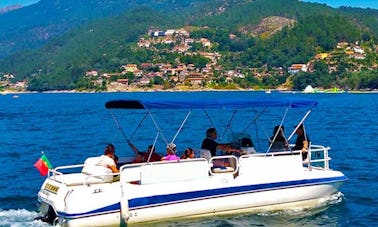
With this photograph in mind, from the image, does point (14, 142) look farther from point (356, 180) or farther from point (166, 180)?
point (166, 180)

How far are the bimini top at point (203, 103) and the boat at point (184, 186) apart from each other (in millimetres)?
23

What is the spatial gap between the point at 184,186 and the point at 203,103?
213 cm

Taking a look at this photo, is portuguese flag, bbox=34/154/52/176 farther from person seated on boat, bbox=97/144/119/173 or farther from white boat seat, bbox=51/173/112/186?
person seated on boat, bbox=97/144/119/173

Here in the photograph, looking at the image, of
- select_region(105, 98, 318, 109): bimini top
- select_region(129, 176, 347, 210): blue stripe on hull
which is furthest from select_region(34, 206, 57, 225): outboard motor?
select_region(105, 98, 318, 109): bimini top

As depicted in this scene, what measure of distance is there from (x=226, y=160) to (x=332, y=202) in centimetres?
349

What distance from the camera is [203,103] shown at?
15688 millimetres

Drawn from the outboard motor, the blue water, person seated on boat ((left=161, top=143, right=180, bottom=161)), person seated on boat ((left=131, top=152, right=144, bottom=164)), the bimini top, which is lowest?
the blue water

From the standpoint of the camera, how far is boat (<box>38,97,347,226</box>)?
1398 centimetres

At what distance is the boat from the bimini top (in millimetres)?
23

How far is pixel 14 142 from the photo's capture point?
41.4 metres

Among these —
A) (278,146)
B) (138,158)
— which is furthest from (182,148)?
(138,158)

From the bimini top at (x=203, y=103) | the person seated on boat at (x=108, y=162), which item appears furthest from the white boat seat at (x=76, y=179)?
the bimini top at (x=203, y=103)

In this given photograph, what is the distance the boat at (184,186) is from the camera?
45.9 ft

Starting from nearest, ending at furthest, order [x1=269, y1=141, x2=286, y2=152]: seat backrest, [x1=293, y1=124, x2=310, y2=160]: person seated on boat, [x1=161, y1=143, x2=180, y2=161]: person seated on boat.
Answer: [x1=161, y1=143, x2=180, y2=161]: person seated on boat, [x1=293, y1=124, x2=310, y2=160]: person seated on boat, [x1=269, y1=141, x2=286, y2=152]: seat backrest
